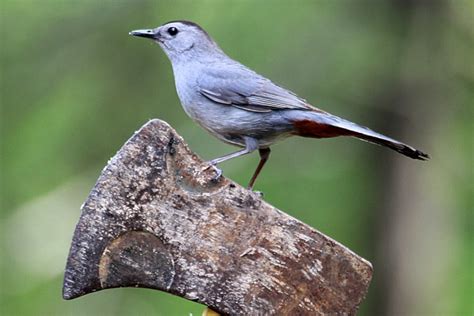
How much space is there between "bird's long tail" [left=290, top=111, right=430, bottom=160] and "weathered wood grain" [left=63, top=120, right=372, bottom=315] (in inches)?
28.1

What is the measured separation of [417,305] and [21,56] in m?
4.06

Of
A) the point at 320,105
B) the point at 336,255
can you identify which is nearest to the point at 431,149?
the point at 320,105

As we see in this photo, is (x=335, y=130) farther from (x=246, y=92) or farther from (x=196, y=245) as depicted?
(x=196, y=245)

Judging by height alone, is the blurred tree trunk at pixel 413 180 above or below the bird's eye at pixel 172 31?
below


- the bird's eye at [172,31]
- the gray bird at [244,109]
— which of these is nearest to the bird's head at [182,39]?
the bird's eye at [172,31]

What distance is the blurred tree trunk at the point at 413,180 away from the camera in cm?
830

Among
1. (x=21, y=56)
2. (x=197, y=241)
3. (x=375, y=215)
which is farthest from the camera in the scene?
(x=375, y=215)

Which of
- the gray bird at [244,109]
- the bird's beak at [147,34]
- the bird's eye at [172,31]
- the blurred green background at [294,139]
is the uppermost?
the bird's eye at [172,31]

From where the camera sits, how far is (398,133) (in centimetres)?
842

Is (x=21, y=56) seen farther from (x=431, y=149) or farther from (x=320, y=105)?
(x=431, y=149)

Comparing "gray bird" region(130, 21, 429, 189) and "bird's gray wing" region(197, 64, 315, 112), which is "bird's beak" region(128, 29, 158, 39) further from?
"bird's gray wing" region(197, 64, 315, 112)

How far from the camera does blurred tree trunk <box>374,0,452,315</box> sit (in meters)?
8.30

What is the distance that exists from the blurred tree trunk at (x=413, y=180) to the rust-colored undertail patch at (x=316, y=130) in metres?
3.93

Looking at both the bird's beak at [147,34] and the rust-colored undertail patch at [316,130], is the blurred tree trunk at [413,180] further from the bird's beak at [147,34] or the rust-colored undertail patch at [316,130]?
the rust-colored undertail patch at [316,130]
